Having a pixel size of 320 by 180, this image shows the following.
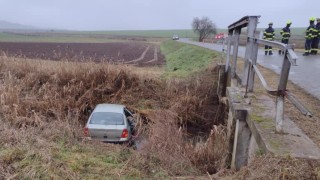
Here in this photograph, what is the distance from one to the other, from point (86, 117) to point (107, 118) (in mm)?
3635

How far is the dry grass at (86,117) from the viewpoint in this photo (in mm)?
5031

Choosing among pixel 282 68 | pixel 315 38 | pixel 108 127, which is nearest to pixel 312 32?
pixel 315 38

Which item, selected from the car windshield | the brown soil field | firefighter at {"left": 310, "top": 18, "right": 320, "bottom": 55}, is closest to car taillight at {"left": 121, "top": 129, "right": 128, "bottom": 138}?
the car windshield

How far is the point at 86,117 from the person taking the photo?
1334 centimetres

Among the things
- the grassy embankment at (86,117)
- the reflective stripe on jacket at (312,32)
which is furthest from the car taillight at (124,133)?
the reflective stripe on jacket at (312,32)

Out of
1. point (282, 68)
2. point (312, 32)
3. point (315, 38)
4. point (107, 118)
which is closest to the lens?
point (282, 68)

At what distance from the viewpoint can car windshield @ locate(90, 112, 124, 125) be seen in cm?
981

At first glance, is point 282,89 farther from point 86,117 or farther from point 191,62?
point 191,62

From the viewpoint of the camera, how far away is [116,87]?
50.5ft

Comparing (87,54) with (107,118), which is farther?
(87,54)

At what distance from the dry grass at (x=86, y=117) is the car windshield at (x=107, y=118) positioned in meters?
0.62

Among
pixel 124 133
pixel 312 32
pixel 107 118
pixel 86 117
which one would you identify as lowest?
pixel 86 117

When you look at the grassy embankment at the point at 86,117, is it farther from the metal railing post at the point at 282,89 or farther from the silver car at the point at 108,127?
the metal railing post at the point at 282,89

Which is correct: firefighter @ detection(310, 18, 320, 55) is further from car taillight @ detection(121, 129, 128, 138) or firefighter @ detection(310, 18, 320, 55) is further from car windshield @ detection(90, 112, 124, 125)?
car taillight @ detection(121, 129, 128, 138)
